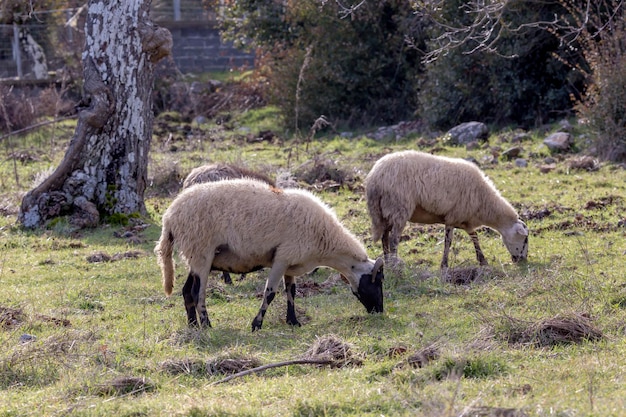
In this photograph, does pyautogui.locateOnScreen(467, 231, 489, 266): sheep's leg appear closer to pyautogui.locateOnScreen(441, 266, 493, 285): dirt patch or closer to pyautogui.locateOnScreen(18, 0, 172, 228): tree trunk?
pyautogui.locateOnScreen(441, 266, 493, 285): dirt patch

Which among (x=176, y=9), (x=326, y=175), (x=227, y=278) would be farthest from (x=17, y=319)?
(x=176, y=9)

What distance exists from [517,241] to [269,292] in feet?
12.1

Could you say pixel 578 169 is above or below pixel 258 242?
below

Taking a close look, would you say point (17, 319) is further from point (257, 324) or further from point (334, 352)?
point (334, 352)

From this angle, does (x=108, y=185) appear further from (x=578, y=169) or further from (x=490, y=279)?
(x=578, y=169)

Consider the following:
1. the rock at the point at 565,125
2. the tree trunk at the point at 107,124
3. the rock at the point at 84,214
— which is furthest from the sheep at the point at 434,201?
the rock at the point at 565,125

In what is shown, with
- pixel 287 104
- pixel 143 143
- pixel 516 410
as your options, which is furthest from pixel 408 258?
pixel 287 104

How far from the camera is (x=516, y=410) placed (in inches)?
202

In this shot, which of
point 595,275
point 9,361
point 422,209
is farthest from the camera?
point 422,209

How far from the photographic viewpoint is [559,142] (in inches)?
653

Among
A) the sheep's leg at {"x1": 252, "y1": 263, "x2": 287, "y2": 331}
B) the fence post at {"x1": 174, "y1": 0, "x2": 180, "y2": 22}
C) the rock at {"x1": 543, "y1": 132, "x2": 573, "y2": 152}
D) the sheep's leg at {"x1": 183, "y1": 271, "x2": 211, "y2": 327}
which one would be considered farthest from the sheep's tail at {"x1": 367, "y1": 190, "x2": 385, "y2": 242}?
the fence post at {"x1": 174, "y1": 0, "x2": 180, "y2": 22}

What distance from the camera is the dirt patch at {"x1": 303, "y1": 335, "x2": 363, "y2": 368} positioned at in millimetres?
6633

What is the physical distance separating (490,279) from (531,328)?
237cm

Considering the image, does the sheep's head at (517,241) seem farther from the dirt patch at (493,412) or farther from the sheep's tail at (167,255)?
the dirt patch at (493,412)
